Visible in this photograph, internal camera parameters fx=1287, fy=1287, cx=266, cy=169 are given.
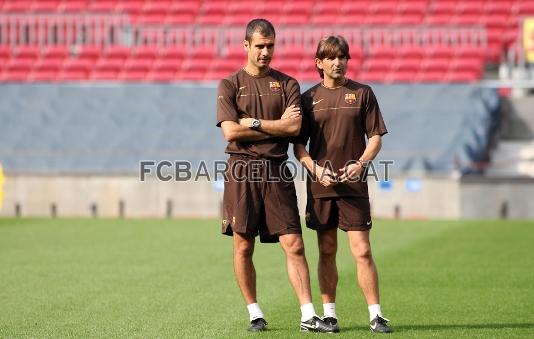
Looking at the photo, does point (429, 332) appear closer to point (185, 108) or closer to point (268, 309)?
point (268, 309)

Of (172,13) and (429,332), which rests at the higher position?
(172,13)

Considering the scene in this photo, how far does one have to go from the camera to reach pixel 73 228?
69.8 ft

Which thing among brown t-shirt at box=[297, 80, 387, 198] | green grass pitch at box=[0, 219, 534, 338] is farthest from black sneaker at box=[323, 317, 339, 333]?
brown t-shirt at box=[297, 80, 387, 198]

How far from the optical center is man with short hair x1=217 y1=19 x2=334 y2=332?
348 inches

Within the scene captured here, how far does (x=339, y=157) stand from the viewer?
29.5 ft

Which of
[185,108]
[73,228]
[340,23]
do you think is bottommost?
[73,228]

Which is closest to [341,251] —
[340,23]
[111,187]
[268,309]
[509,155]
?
[268,309]

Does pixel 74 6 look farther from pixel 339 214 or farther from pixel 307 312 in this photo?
pixel 307 312

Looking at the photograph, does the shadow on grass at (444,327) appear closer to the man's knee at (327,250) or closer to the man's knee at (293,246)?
the man's knee at (327,250)

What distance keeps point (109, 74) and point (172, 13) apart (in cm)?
383

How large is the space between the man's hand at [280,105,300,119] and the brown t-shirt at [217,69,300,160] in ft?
0.15

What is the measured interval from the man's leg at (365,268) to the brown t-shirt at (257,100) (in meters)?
0.78

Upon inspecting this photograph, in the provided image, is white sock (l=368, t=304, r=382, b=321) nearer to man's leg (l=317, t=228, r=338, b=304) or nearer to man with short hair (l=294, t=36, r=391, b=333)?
man with short hair (l=294, t=36, r=391, b=333)

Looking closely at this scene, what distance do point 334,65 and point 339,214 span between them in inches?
41.2
